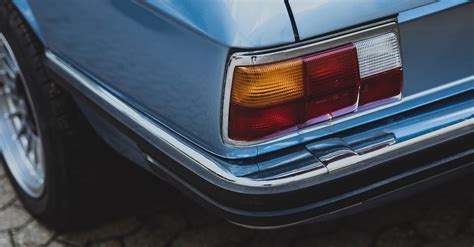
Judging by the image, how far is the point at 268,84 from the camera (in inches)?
71.5

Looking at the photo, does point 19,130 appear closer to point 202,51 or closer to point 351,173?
point 202,51

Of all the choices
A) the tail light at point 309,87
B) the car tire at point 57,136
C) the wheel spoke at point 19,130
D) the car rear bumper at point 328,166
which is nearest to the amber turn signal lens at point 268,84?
the tail light at point 309,87

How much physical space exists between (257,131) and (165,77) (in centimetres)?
29

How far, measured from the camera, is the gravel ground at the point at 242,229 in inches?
107

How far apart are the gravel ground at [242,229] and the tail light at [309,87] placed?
0.91 meters

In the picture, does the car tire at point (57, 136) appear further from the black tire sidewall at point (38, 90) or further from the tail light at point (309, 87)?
the tail light at point (309, 87)

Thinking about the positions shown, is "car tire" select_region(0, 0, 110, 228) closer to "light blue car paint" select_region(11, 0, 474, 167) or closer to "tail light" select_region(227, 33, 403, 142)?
"light blue car paint" select_region(11, 0, 474, 167)

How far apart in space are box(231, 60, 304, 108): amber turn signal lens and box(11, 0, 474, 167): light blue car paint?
0.16 feet

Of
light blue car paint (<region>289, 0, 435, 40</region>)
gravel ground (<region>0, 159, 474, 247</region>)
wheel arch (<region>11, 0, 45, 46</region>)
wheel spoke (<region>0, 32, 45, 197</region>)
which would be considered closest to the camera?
light blue car paint (<region>289, 0, 435, 40</region>)

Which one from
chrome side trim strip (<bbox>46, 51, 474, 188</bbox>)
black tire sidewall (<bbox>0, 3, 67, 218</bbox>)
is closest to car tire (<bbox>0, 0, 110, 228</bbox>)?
black tire sidewall (<bbox>0, 3, 67, 218</bbox>)

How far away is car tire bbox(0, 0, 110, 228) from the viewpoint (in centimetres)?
252

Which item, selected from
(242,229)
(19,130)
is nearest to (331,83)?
(242,229)

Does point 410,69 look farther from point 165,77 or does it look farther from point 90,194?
point 90,194

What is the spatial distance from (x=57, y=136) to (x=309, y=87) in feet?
3.56
